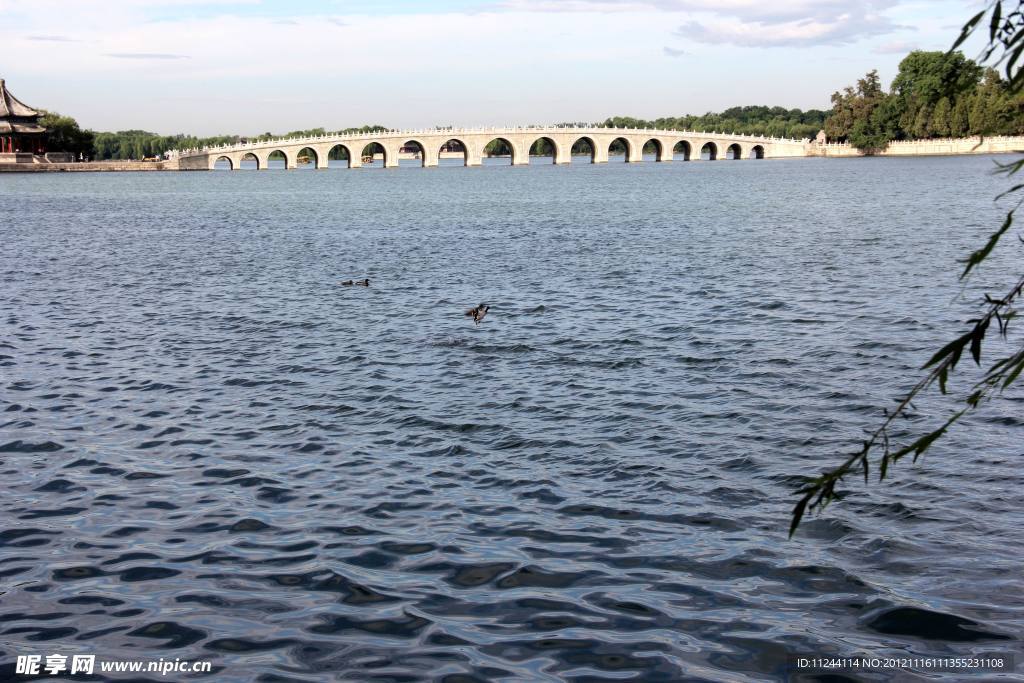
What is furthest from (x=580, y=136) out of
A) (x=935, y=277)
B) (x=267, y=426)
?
(x=267, y=426)

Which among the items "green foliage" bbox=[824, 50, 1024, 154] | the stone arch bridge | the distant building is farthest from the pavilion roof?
"green foliage" bbox=[824, 50, 1024, 154]

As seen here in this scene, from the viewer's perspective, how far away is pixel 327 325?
18000 millimetres

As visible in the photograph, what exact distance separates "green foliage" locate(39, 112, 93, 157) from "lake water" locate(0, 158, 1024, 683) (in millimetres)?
111491

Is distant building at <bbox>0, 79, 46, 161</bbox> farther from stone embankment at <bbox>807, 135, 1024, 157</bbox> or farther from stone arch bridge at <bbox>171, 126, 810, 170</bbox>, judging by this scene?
stone embankment at <bbox>807, 135, 1024, 157</bbox>

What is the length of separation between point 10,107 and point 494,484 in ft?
392

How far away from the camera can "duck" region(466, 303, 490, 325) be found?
17844 millimetres

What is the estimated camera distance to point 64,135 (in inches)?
4813

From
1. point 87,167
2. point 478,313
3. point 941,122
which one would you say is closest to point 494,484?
point 478,313

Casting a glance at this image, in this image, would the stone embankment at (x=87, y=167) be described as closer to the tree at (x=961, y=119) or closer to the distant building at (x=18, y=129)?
the distant building at (x=18, y=129)

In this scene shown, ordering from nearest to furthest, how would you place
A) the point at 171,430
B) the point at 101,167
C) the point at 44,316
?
the point at 171,430 < the point at 44,316 < the point at 101,167

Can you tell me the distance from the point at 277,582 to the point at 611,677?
2.62m

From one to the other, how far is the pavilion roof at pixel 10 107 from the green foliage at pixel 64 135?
6078 millimetres

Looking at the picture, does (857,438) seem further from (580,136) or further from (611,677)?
(580,136)

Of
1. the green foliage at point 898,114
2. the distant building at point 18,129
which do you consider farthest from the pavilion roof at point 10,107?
the green foliage at point 898,114
